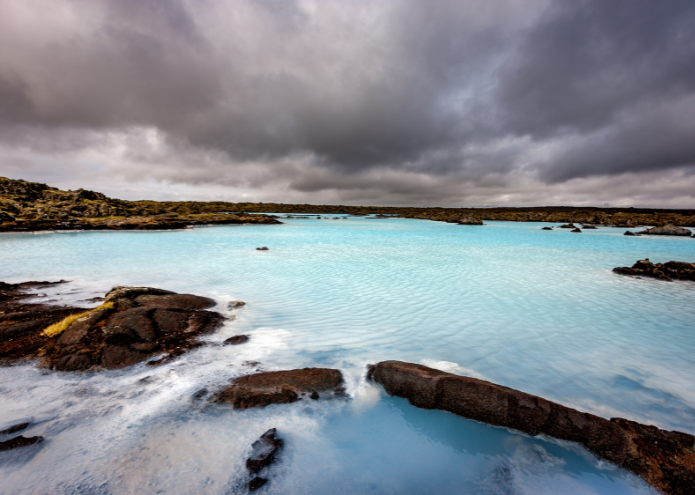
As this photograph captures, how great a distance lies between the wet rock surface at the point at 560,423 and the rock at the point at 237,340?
12.3 feet

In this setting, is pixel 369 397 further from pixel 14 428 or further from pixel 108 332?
pixel 108 332

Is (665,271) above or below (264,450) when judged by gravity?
above

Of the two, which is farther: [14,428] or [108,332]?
[108,332]

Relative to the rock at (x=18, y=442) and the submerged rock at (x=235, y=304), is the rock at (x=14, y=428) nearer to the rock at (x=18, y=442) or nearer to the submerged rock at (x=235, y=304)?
the rock at (x=18, y=442)

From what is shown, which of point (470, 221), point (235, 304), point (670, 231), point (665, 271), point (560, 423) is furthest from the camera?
point (470, 221)

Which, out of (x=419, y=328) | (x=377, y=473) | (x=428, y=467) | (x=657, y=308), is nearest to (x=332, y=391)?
(x=377, y=473)

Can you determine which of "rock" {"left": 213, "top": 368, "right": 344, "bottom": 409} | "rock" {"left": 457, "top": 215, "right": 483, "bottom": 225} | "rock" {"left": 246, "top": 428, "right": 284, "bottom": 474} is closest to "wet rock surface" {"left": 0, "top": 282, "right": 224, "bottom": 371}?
"rock" {"left": 213, "top": 368, "right": 344, "bottom": 409}

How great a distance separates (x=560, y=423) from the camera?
13.0ft

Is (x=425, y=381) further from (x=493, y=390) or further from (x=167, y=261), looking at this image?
(x=167, y=261)

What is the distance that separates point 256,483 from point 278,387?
1.58 m

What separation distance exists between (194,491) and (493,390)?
4228mm

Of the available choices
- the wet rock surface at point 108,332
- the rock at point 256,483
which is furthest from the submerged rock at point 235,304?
the rock at point 256,483

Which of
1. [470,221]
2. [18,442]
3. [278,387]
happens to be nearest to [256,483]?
[278,387]

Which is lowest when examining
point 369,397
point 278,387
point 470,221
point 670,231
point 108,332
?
point 369,397
